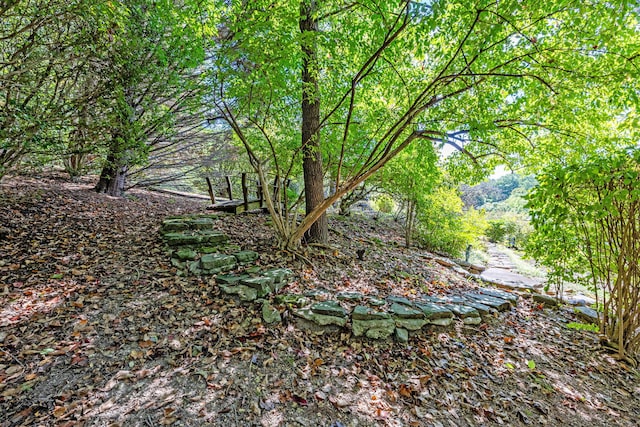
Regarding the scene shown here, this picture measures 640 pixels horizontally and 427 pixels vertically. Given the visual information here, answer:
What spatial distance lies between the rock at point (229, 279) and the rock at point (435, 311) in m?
2.11

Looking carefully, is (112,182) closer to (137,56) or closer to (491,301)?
(137,56)

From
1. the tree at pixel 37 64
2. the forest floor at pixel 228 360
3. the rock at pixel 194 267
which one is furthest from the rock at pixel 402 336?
the tree at pixel 37 64

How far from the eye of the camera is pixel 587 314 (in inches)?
151

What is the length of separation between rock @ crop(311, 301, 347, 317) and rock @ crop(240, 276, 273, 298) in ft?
1.87

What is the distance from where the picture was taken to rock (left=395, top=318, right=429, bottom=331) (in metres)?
2.85

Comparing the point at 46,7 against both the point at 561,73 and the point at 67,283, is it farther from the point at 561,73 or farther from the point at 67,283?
the point at 561,73

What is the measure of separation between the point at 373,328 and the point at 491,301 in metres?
2.28

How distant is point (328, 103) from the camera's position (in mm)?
4215

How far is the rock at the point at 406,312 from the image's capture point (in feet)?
9.64

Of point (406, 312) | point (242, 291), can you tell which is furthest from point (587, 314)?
point (242, 291)

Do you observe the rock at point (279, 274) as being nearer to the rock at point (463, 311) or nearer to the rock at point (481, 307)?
the rock at point (463, 311)

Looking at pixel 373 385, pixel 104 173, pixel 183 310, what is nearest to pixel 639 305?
pixel 373 385

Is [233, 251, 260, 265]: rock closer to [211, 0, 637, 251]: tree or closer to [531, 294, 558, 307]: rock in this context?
[211, 0, 637, 251]: tree

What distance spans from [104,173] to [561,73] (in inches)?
326
